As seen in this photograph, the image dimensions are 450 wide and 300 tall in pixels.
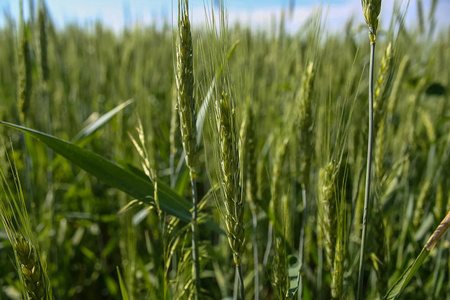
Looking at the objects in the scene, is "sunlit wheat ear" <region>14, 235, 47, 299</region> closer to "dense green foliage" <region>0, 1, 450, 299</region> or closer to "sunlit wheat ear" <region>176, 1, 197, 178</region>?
"dense green foliage" <region>0, 1, 450, 299</region>

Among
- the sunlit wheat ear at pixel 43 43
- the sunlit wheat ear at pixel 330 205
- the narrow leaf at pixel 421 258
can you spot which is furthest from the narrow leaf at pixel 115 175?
the sunlit wheat ear at pixel 43 43

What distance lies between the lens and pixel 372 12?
54 centimetres

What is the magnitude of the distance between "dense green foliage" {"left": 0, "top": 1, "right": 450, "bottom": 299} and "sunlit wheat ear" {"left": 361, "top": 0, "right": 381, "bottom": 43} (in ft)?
0.26

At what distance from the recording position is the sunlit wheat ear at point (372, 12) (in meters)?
0.54

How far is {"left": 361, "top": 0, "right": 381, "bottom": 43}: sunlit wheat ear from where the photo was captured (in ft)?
1.78

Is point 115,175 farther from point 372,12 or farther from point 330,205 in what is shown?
point 372,12

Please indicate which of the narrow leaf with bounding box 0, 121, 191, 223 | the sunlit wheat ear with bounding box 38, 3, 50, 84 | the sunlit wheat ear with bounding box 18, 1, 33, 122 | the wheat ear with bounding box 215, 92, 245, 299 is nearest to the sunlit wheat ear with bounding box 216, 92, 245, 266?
the wheat ear with bounding box 215, 92, 245, 299

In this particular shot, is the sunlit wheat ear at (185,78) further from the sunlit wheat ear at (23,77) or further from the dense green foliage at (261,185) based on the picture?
the sunlit wheat ear at (23,77)

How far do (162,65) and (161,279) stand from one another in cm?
223

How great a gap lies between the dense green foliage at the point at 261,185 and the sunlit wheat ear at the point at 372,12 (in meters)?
0.08

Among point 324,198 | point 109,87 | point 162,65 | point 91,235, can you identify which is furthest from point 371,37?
point 162,65

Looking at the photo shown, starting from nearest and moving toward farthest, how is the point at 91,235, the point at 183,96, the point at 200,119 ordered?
the point at 183,96 < the point at 200,119 < the point at 91,235

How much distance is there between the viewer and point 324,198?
0.65 metres

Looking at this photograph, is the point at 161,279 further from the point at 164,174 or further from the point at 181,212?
the point at 164,174
